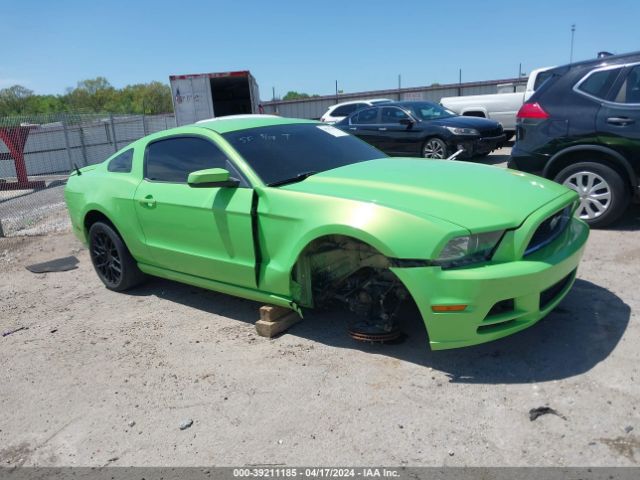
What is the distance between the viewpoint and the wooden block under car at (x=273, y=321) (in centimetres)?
390

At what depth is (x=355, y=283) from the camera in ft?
12.1

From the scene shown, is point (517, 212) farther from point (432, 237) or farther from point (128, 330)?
point (128, 330)

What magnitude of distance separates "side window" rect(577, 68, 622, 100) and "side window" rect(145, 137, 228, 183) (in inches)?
158

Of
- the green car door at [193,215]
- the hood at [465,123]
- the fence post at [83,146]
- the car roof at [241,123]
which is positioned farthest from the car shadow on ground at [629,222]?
the fence post at [83,146]

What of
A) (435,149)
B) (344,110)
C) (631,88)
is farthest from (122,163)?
(344,110)

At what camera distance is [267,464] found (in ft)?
8.63

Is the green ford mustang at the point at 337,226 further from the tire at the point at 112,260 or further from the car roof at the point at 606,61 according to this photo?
the car roof at the point at 606,61

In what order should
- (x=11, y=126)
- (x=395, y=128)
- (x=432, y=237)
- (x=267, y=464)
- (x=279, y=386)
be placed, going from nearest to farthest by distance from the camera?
(x=267, y=464)
(x=432, y=237)
(x=279, y=386)
(x=395, y=128)
(x=11, y=126)

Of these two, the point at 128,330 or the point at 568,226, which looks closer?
the point at 568,226

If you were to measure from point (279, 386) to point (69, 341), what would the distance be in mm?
2090

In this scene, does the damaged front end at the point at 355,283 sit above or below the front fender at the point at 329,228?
below

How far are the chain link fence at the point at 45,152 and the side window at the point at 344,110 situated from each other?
254 inches

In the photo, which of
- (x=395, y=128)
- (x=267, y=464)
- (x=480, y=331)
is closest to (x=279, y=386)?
(x=267, y=464)

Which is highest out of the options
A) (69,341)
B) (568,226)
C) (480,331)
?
(568,226)
